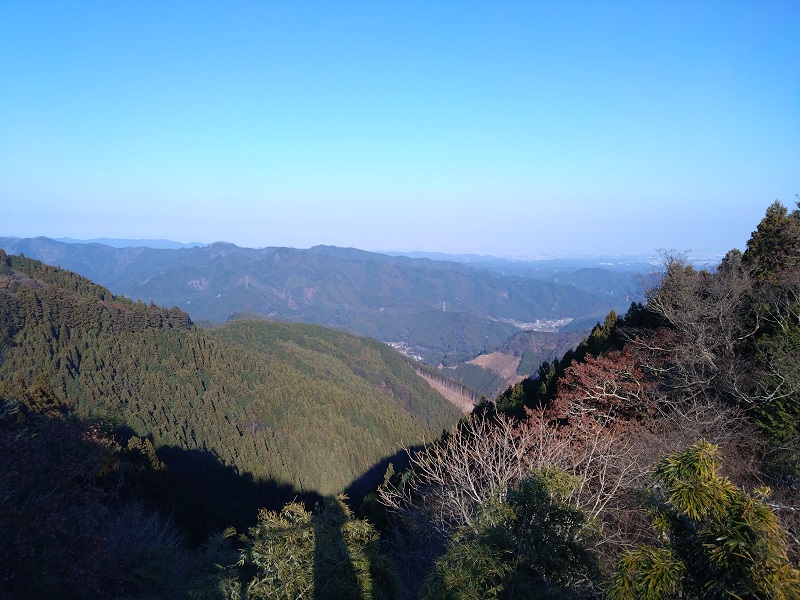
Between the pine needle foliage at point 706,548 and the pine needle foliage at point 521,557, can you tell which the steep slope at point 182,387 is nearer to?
the pine needle foliage at point 521,557

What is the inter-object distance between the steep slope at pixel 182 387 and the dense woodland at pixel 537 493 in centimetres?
211

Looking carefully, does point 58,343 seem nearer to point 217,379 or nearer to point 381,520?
point 217,379

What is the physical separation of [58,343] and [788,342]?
192ft

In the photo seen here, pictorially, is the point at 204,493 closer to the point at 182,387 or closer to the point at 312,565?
the point at 182,387

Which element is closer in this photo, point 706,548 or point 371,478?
point 706,548

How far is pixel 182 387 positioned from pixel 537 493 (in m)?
51.6

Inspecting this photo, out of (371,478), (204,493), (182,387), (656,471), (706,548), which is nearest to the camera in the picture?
(706,548)

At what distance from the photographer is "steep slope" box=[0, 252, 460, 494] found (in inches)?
1644

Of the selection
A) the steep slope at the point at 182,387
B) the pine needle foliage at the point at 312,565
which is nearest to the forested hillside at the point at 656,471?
the pine needle foliage at the point at 312,565

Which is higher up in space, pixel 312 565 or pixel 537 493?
pixel 537 493

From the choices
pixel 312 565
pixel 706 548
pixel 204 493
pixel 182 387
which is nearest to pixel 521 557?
pixel 706 548

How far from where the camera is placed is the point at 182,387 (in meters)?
49.1

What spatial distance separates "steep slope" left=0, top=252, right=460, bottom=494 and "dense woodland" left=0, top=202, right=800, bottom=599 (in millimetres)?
2105

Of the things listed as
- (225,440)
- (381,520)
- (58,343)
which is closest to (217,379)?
(225,440)
